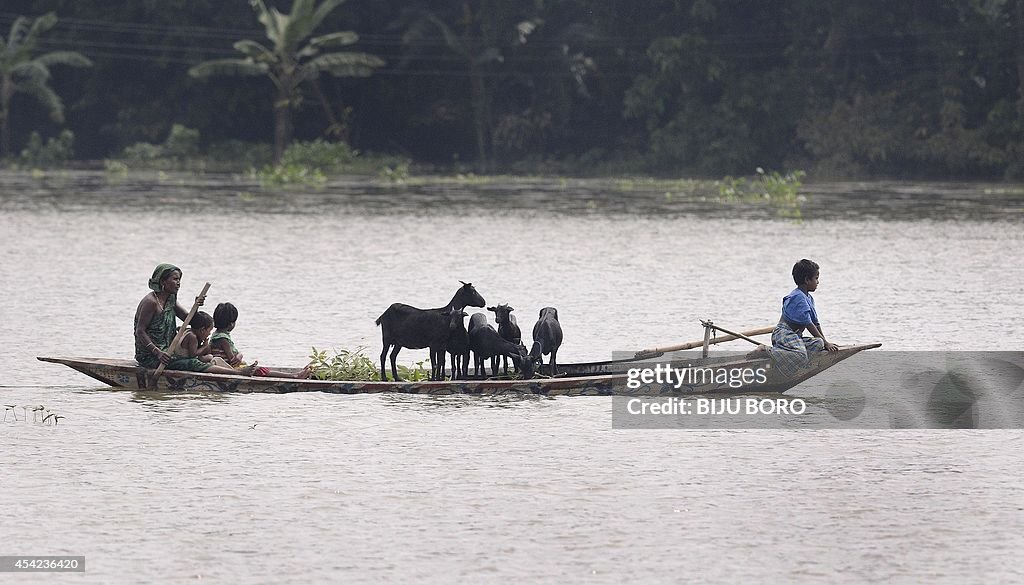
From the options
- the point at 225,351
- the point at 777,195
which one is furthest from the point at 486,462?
the point at 777,195

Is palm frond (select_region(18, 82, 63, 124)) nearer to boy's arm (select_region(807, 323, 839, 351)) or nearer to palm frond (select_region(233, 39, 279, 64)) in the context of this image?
palm frond (select_region(233, 39, 279, 64))

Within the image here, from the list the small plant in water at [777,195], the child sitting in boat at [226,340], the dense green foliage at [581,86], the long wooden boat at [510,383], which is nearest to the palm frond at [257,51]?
the dense green foliage at [581,86]

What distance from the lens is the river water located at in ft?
25.6

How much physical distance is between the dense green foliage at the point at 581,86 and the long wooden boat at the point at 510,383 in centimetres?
3896

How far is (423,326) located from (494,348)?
1.76ft

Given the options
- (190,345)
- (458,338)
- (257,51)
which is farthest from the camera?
(257,51)

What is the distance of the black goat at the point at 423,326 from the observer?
39.4 feet

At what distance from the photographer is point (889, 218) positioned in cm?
3206

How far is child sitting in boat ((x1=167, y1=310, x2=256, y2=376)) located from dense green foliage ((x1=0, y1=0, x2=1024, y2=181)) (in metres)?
38.5

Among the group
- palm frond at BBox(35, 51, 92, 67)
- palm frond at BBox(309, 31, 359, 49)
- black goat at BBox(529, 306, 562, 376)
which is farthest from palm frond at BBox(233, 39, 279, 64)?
black goat at BBox(529, 306, 562, 376)

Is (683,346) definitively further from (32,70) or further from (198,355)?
(32,70)

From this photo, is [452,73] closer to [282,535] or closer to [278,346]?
[278,346]

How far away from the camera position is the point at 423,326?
12.0 metres

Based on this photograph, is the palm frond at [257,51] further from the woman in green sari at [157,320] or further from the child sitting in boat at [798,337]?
the child sitting in boat at [798,337]
